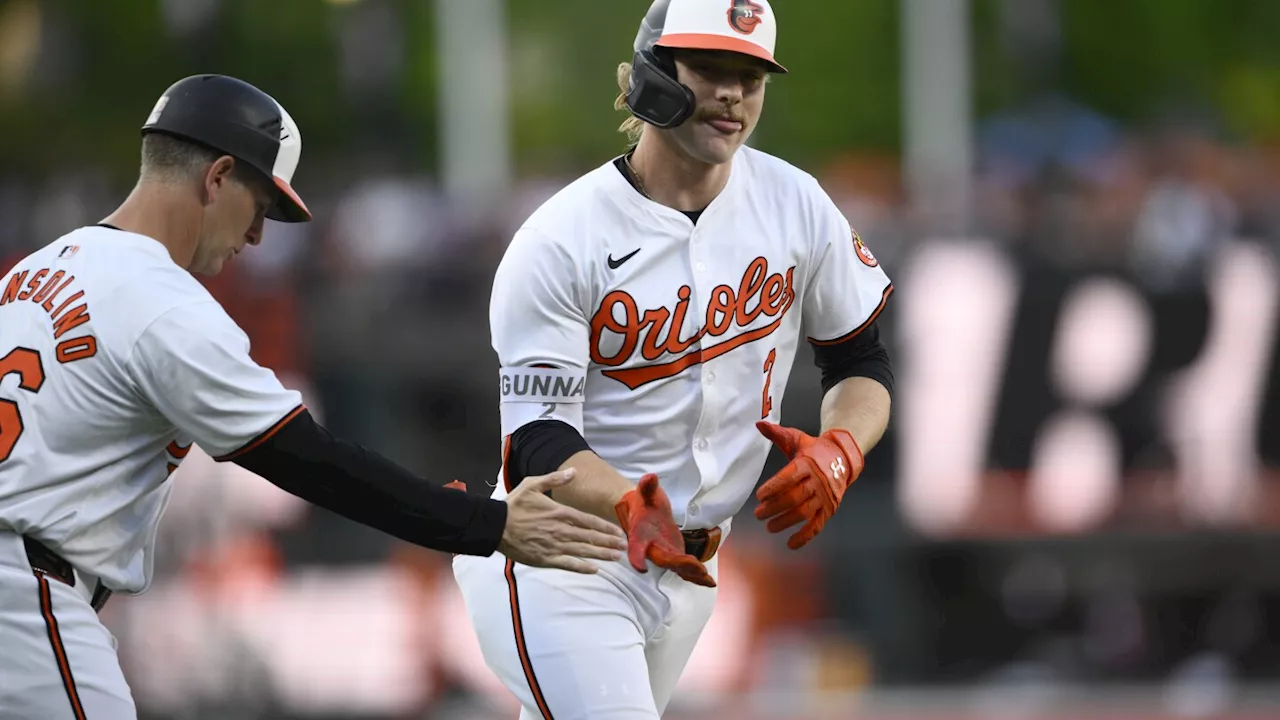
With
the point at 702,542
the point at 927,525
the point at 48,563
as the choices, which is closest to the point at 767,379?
the point at 702,542

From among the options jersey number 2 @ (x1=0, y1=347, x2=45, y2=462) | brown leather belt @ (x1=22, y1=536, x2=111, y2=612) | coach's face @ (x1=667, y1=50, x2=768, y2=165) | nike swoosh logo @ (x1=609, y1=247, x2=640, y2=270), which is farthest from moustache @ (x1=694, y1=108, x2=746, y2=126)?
brown leather belt @ (x1=22, y1=536, x2=111, y2=612)

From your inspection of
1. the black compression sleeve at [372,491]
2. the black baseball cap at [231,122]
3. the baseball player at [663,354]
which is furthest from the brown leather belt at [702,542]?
the black baseball cap at [231,122]

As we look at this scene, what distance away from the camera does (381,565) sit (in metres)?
11.5

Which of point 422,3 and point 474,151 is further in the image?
point 422,3

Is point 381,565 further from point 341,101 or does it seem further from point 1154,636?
point 341,101

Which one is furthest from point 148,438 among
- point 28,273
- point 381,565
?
point 381,565

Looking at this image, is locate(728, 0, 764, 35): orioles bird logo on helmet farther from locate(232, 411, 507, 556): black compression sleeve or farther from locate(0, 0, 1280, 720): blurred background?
locate(0, 0, 1280, 720): blurred background

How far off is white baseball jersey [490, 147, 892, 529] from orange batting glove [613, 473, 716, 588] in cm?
42

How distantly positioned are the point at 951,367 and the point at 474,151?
10.5 m

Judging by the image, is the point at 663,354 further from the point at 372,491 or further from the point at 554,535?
the point at 372,491

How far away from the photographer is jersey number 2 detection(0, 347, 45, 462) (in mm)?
4496

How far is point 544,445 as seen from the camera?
4.95 metres

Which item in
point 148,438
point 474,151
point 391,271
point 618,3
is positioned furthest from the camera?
point 618,3

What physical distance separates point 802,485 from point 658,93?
3.52 feet
